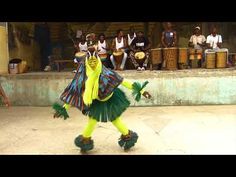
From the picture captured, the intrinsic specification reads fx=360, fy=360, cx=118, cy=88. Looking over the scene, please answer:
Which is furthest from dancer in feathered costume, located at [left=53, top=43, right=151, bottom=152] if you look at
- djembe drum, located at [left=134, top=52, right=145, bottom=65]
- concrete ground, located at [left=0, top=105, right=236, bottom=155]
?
djembe drum, located at [left=134, top=52, right=145, bottom=65]

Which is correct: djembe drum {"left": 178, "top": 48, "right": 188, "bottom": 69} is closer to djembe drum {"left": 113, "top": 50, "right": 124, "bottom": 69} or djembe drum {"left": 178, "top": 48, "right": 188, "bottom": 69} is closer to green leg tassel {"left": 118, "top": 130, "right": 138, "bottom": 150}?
djembe drum {"left": 113, "top": 50, "right": 124, "bottom": 69}

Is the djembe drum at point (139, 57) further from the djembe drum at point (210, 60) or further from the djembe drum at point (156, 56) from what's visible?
the djembe drum at point (210, 60)

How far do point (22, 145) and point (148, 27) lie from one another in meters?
8.73

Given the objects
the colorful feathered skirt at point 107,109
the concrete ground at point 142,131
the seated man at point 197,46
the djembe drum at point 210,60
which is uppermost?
the seated man at point 197,46

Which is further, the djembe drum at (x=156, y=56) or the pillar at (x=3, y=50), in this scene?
the pillar at (x=3, y=50)

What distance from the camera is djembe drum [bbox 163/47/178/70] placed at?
9.84m

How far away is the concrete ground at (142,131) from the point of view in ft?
18.6

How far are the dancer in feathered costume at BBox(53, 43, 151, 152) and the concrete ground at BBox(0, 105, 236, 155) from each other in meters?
0.65

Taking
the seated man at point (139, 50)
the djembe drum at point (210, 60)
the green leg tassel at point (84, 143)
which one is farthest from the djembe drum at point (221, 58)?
the green leg tassel at point (84, 143)

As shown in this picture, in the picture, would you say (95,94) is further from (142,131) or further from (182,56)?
(182,56)

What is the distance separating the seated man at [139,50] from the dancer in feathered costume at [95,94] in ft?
17.4

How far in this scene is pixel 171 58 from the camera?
9867 mm

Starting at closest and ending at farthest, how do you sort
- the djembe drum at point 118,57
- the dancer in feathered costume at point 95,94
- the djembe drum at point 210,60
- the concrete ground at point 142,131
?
the dancer in feathered costume at point 95,94 → the concrete ground at point 142,131 → the djembe drum at point 210,60 → the djembe drum at point 118,57
